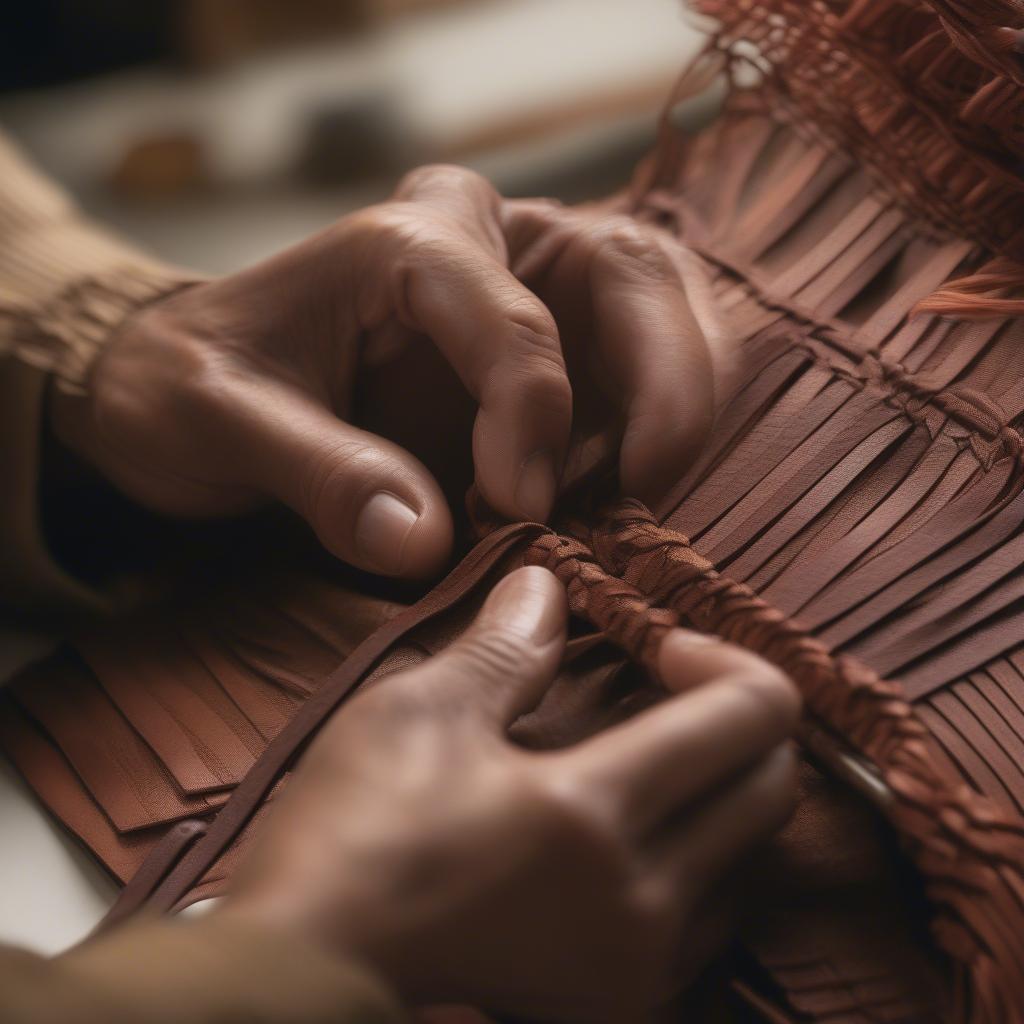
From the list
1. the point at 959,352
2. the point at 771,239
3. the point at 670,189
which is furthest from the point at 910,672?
the point at 670,189

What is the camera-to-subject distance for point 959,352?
731 mm

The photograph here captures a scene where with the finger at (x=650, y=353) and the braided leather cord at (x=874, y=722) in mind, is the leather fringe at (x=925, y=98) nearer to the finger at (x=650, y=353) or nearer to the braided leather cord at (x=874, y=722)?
the finger at (x=650, y=353)

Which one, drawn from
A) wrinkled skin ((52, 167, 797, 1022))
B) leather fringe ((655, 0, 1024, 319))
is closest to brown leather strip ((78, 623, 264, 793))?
wrinkled skin ((52, 167, 797, 1022))

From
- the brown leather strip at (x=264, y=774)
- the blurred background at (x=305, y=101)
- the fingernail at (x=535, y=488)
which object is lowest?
the blurred background at (x=305, y=101)

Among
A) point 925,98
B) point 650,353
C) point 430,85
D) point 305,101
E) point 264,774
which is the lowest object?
point 305,101

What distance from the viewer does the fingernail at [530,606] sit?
559mm

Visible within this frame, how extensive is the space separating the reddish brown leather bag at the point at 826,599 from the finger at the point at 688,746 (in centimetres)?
8

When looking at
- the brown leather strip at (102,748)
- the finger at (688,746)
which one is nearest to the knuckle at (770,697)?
the finger at (688,746)

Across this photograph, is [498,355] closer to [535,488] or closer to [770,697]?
[535,488]

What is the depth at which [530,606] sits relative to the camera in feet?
1.88

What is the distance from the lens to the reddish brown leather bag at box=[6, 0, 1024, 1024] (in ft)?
1.79

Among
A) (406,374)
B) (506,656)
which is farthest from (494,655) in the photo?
(406,374)

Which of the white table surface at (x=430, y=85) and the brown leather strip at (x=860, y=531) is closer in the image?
the brown leather strip at (x=860, y=531)

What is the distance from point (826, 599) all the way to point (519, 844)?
25cm
